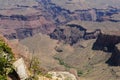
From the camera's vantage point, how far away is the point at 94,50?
179875 mm

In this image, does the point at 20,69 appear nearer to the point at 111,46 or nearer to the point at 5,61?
the point at 5,61

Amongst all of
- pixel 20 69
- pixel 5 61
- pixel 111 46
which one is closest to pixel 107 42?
pixel 111 46

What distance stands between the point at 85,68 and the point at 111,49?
16.4 m

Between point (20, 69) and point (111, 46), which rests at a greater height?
point (20, 69)

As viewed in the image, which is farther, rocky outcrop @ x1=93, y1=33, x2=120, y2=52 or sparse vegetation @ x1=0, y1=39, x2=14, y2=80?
rocky outcrop @ x1=93, y1=33, x2=120, y2=52

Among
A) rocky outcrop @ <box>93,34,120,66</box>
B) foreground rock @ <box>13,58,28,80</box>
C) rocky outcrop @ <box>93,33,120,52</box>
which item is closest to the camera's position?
foreground rock @ <box>13,58,28,80</box>

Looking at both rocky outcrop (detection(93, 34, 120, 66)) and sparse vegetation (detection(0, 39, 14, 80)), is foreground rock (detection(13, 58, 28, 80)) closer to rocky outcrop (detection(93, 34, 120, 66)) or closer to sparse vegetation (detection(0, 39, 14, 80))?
sparse vegetation (detection(0, 39, 14, 80))

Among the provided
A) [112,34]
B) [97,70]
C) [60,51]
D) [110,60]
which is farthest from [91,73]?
[60,51]

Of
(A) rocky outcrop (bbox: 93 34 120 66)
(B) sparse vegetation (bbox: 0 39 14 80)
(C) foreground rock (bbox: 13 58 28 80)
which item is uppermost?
(B) sparse vegetation (bbox: 0 39 14 80)

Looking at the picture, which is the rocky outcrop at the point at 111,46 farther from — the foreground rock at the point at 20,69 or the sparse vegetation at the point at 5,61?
the sparse vegetation at the point at 5,61

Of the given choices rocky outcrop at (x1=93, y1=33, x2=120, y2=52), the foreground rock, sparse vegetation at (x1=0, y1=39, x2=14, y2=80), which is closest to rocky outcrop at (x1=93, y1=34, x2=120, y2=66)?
rocky outcrop at (x1=93, y1=33, x2=120, y2=52)

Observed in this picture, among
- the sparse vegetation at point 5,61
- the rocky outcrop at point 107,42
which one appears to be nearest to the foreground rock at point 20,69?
the sparse vegetation at point 5,61

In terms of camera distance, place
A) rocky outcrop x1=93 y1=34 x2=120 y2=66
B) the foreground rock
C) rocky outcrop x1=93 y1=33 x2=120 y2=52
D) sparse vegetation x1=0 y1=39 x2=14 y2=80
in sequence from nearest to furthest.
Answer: sparse vegetation x1=0 y1=39 x2=14 y2=80, the foreground rock, rocky outcrop x1=93 y1=34 x2=120 y2=66, rocky outcrop x1=93 y1=33 x2=120 y2=52

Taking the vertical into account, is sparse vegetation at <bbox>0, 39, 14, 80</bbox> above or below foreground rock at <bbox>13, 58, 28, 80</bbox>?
above
